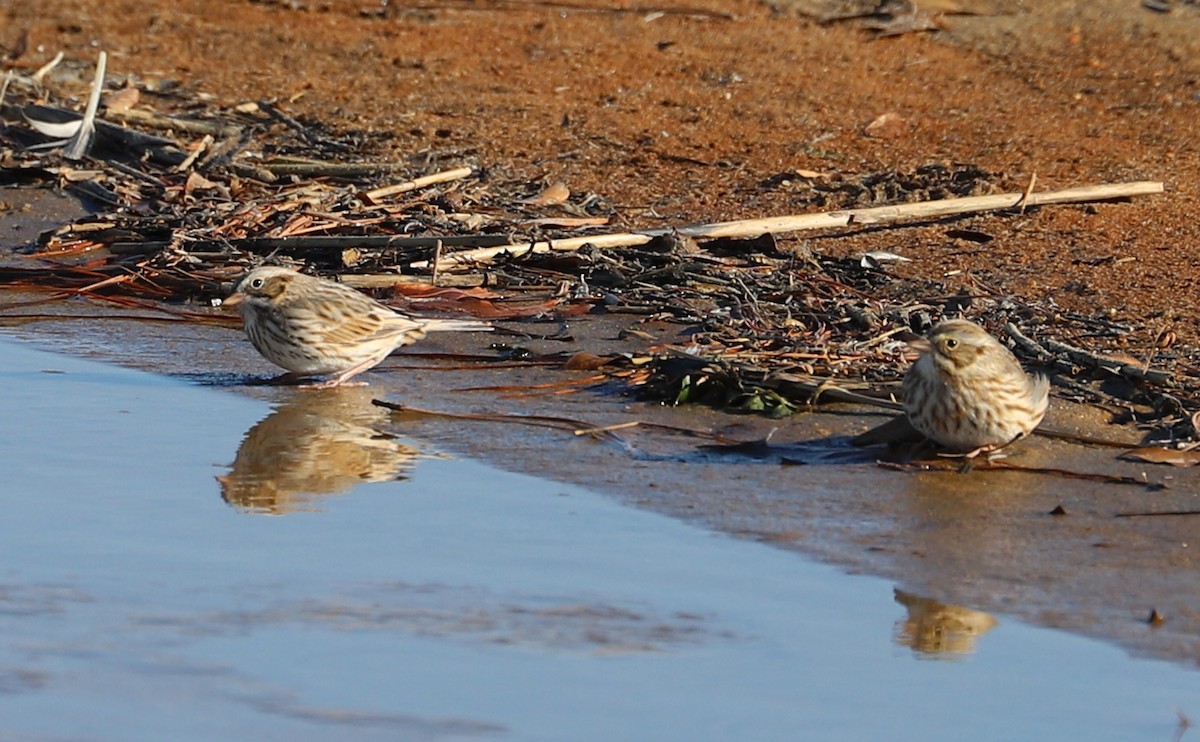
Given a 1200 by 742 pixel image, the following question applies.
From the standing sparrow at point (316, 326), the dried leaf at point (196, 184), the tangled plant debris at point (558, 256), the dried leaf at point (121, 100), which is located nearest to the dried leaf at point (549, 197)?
the tangled plant debris at point (558, 256)

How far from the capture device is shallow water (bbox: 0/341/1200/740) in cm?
484

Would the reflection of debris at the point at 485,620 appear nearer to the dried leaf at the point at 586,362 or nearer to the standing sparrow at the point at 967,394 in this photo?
the standing sparrow at the point at 967,394

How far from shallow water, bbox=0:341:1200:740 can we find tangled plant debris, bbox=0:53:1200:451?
1.69 metres

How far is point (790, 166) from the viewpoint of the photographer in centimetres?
1221

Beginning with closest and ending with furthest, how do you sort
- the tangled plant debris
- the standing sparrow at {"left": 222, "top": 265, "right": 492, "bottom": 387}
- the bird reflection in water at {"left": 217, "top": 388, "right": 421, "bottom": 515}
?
the bird reflection in water at {"left": 217, "top": 388, "right": 421, "bottom": 515} < the tangled plant debris < the standing sparrow at {"left": 222, "top": 265, "right": 492, "bottom": 387}

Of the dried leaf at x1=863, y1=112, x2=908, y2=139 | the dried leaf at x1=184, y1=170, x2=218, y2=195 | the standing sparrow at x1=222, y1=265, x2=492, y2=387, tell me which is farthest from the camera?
the dried leaf at x1=863, y1=112, x2=908, y2=139

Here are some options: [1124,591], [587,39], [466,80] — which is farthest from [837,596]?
[587,39]

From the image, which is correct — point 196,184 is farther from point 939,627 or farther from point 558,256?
point 939,627

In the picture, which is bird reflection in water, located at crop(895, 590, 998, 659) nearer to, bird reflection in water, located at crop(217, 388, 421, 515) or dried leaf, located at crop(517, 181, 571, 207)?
bird reflection in water, located at crop(217, 388, 421, 515)

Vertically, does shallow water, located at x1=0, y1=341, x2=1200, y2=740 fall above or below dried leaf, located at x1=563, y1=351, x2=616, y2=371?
below

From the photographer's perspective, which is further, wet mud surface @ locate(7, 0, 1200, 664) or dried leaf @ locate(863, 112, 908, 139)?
dried leaf @ locate(863, 112, 908, 139)

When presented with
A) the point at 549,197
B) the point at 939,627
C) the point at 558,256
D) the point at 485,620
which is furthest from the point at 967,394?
the point at 549,197

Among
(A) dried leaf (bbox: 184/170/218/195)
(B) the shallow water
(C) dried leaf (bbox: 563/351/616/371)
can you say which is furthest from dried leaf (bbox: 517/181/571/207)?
(B) the shallow water

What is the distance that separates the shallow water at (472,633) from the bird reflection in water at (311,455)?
4 centimetres
